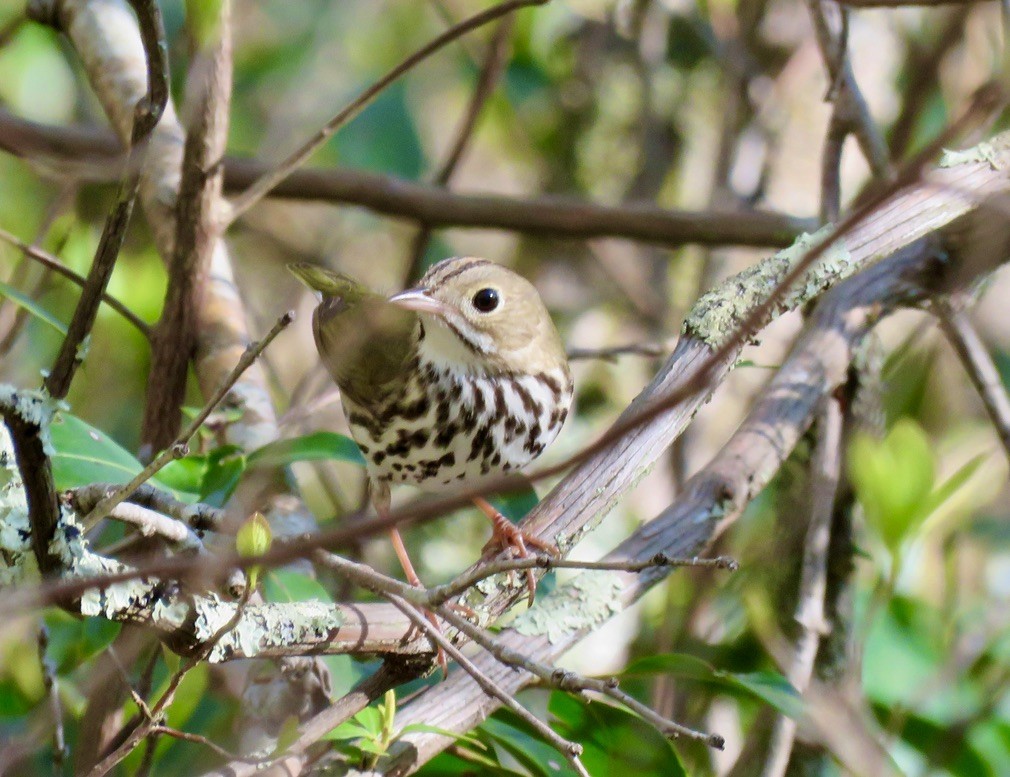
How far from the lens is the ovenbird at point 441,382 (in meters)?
2.16

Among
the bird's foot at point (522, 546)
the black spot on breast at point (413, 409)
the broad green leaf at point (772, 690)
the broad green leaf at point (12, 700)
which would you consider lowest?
the broad green leaf at point (12, 700)

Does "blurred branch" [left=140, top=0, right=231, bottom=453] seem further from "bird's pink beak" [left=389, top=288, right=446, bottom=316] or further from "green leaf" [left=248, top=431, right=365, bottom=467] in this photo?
"bird's pink beak" [left=389, top=288, right=446, bottom=316]

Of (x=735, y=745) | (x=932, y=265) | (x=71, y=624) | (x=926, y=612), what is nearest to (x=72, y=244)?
(x=71, y=624)

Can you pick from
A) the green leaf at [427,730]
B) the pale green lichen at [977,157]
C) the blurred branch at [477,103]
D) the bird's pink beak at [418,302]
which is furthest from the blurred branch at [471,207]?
the green leaf at [427,730]

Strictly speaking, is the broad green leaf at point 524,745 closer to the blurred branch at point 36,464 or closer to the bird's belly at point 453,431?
the bird's belly at point 453,431

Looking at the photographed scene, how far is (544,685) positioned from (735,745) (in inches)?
70.7

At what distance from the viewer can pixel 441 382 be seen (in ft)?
7.23

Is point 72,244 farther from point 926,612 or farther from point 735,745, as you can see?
point 735,745

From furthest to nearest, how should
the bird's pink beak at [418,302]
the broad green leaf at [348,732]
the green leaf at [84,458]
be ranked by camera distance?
the bird's pink beak at [418,302] → the green leaf at [84,458] → the broad green leaf at [348,732]

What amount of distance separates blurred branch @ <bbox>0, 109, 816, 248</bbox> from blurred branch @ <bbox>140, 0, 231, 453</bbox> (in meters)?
0.89

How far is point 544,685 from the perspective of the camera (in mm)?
1652

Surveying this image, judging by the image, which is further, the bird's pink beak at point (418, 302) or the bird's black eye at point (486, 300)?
the bird's black eye at point (486, 300)

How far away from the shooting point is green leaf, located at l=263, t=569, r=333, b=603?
5.47 feet

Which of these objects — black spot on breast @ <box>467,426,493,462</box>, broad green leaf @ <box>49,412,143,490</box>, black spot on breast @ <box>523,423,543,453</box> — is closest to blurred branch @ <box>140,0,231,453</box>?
broad green leaf @ <box>49,412,143,490</box>
